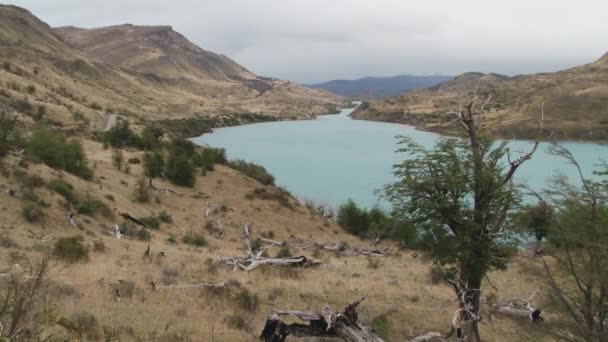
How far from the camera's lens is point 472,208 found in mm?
14008

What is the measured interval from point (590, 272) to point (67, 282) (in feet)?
39.8

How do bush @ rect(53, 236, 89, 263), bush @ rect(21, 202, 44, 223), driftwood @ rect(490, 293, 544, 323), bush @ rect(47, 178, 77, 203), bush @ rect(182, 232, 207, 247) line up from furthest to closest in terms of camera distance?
bush @ rect(182, 232, 207, 247), bush @ rect(47, 178, 77, 203), bush @ rect(21, 202, 44, 223), driftwood @ rect(490, 293, 544, 323), bush @ rect(53, 236, 89, 263)

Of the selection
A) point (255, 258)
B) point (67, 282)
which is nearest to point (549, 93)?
point (255, 258)

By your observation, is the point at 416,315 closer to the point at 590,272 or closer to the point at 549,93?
the point at 590,272

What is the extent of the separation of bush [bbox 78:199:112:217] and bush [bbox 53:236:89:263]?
9.73 metres

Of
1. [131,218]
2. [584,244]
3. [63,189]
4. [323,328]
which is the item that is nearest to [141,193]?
[131,218]

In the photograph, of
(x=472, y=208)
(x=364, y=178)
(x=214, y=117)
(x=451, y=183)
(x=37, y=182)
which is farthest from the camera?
(x=214, y=117)

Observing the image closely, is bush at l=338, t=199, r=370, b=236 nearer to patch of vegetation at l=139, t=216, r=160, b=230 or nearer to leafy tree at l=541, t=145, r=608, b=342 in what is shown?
patch of vegetation at l=139, t=216, r=160, b=230

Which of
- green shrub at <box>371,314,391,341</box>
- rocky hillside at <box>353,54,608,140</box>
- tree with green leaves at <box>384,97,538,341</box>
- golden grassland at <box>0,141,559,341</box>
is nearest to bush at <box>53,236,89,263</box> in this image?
golden grassland at <box>0,141,559,341</box>

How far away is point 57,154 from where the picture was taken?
110 ft

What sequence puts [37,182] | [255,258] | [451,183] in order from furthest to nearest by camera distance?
1. [37,182]
2. [255,258]
3. [451,183]

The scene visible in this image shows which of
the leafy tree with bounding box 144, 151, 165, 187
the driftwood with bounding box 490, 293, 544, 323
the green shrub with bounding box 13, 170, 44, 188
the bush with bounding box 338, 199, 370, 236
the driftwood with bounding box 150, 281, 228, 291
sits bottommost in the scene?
the bush with bounding box 338, 199, 370, 236

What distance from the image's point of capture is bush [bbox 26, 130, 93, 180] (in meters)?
32.5

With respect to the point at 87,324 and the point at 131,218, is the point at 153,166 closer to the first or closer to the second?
the point at 131,218
